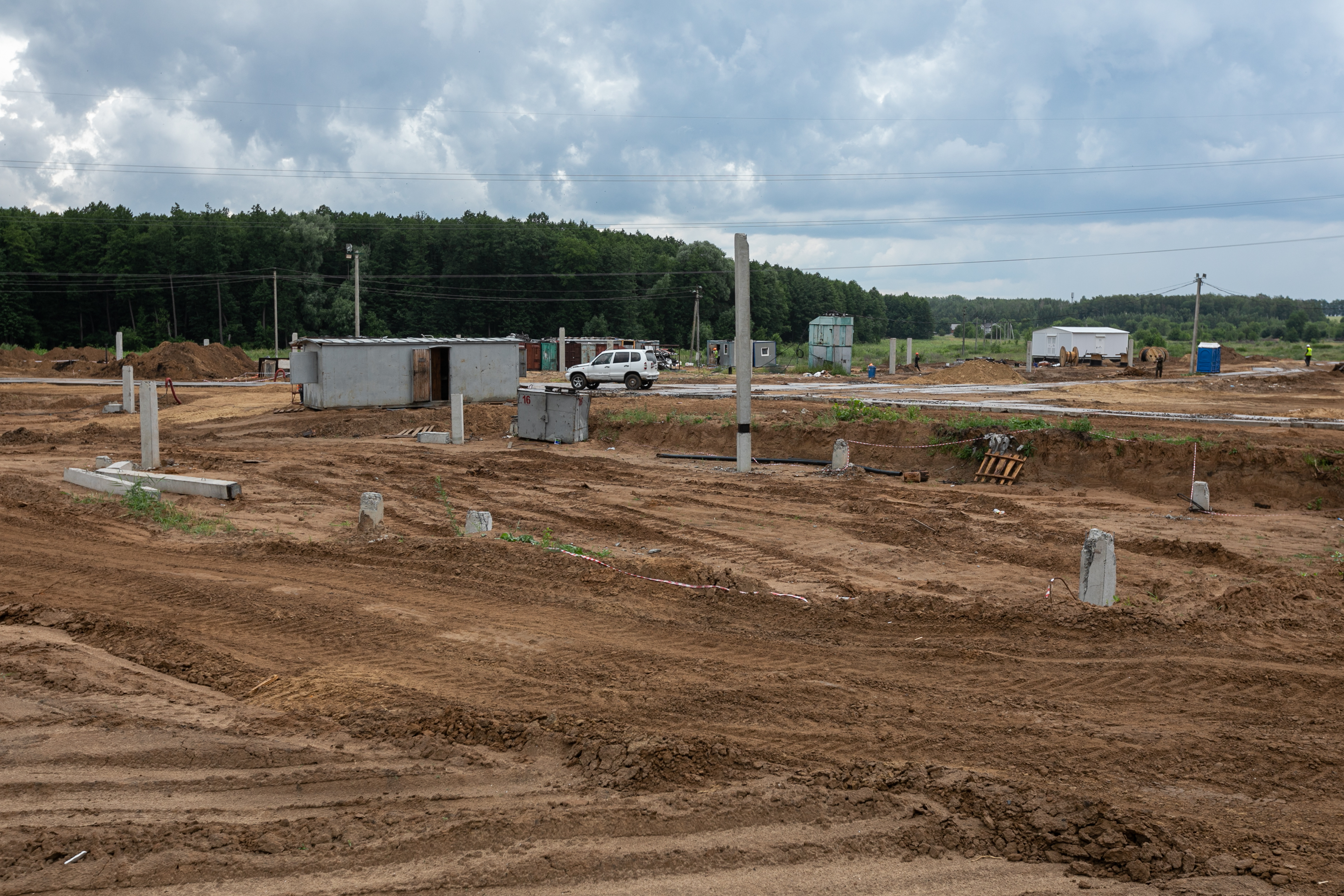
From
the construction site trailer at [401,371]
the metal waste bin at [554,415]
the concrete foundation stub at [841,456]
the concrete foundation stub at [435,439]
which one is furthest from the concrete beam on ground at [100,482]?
the construction site trailer at [401,371]

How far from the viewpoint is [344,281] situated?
89.9 meters

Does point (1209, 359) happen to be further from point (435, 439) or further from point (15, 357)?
point (15, 357)

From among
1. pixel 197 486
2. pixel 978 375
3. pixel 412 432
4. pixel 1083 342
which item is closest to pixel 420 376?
pixel 412 432

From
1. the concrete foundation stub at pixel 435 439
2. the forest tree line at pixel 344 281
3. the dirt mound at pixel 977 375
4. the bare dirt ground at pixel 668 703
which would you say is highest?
the forest tree line at pixel 344 281

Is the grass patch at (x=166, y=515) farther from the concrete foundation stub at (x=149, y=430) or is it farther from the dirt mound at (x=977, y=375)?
the dirt mound at (x=977, y=375)

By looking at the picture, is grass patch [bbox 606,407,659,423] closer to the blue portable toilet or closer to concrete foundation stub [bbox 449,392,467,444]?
concrete foundation stub [bbox 449,392,467,444]

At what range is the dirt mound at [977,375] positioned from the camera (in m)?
49.2

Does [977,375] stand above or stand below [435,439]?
above

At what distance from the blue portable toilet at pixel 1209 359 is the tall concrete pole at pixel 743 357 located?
41.3 meters

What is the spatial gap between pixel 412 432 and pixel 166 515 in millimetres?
13939

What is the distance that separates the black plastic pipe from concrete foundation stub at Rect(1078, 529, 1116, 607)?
33.4 ft

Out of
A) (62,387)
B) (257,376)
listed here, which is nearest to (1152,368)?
(257,376)

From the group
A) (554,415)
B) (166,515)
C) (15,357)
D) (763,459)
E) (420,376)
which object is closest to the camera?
(166,515)

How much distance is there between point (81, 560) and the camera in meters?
11.4
